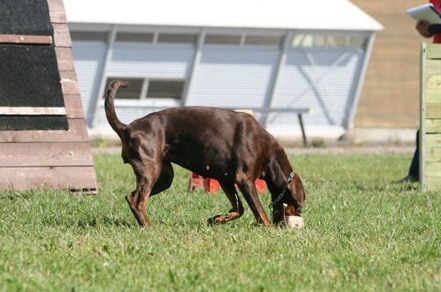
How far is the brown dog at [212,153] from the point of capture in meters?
8.50

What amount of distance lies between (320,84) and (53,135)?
57.4ft

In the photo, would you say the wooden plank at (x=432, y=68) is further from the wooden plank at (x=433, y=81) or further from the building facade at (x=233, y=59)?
the building facade at (x=233, y=59)

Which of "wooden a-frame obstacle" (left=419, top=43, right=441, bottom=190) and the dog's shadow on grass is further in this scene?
"wooden a-frame obstacle" (left=419, top=43, right=441, bottom=190)

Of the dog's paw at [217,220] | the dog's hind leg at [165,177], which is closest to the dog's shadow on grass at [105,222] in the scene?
the dog's hind leg at [165,177]

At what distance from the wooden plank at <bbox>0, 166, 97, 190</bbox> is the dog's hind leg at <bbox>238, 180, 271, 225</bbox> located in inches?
108

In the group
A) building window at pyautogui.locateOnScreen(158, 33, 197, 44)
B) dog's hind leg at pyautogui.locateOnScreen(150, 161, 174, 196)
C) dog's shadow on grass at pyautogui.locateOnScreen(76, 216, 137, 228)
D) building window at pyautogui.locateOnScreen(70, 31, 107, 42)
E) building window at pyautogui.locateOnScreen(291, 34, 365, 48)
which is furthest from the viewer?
building window at pyautogui.locateOnScreen(291, 34, 365, 48)

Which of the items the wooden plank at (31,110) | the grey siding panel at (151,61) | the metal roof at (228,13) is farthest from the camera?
the grey siding panel at (151,61)

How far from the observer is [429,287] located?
6004mm

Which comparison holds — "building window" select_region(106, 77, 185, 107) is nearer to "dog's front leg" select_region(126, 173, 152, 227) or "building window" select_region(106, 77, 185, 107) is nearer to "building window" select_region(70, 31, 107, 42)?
"building window" select_region(70, 31, 107, 42)

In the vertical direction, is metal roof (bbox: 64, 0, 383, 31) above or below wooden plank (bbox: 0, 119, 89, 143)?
below

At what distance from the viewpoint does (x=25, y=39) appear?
10.9 metres

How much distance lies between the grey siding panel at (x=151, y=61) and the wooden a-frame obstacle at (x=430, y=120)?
1512 cm

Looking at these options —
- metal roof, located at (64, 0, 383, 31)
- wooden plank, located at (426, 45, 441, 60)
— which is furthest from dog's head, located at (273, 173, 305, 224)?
metal roof, located at (64, 0, 383, 31)

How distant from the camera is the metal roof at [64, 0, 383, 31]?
84.6 feet
